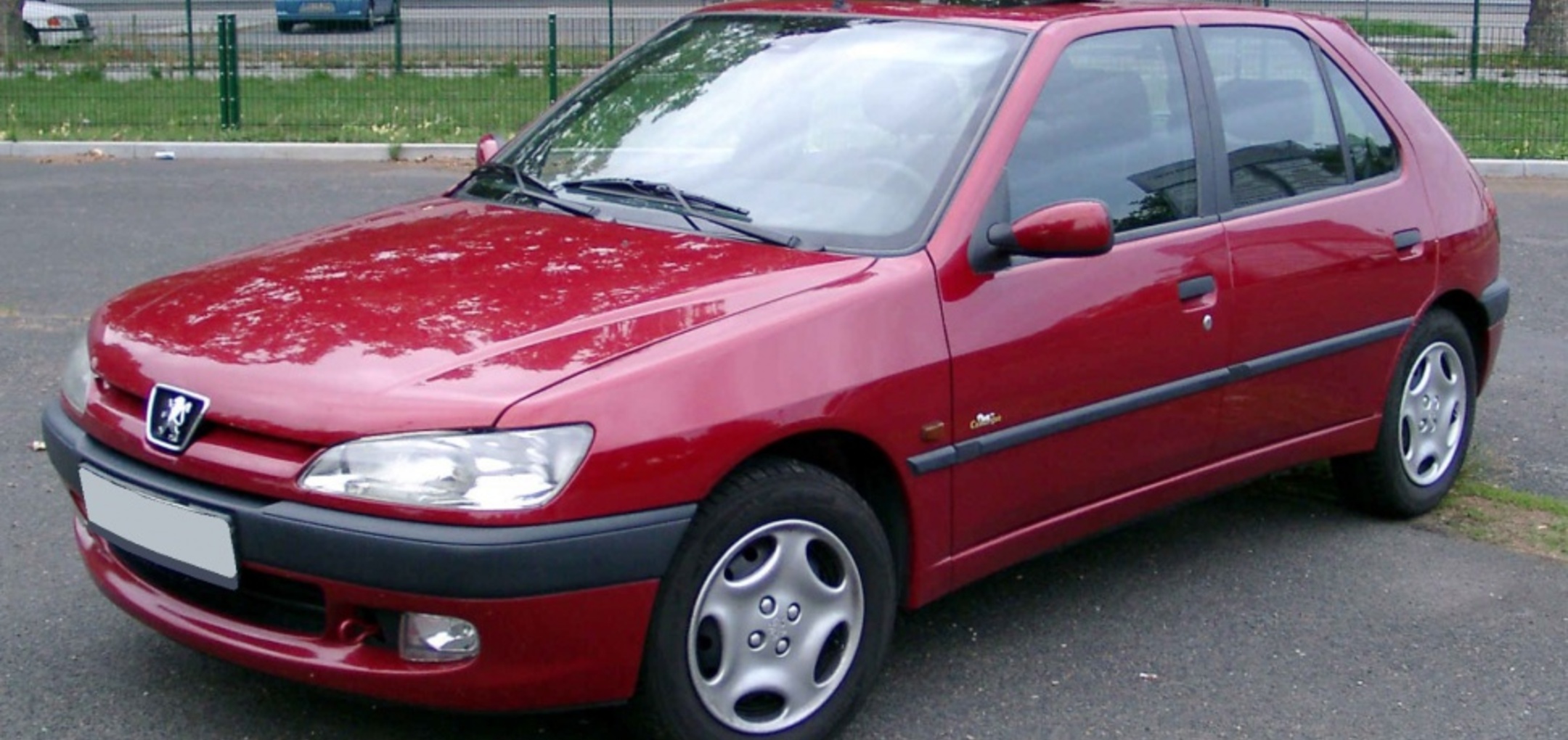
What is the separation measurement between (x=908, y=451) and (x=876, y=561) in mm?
247

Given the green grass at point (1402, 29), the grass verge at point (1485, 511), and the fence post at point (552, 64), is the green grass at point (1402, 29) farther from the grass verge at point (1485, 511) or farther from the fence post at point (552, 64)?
the grass verge at point (1485, 511)

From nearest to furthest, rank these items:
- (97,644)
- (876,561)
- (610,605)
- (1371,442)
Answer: (610,605) → (876,561) → (97,644) → (1371,442)

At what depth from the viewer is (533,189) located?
4906 mm

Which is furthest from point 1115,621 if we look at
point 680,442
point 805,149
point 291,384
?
point 291,384

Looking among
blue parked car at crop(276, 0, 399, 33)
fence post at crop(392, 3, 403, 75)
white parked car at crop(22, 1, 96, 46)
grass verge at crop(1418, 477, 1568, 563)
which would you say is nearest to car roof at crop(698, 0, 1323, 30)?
grass verge at crop(1418, 477, 1568, 563)

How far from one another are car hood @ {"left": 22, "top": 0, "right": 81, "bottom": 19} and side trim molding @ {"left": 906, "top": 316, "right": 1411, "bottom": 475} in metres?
22.2

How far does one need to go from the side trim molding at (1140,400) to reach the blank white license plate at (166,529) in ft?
4.68

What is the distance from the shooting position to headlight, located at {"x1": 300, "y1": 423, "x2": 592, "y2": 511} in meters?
3.37

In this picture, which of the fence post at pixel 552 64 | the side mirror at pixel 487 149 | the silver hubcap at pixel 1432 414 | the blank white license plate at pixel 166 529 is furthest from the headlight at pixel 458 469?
the fence post at pixel 552 64

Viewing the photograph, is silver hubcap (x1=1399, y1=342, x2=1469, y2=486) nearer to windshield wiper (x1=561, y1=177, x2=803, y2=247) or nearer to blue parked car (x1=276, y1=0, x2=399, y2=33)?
windshield wiper (x1=561, y1=177, x2=803, y2=247)

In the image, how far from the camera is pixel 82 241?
405 inches

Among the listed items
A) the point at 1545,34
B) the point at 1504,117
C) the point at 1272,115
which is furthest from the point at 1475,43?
the point at 1272,115

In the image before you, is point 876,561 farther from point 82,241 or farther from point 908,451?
point 82,241

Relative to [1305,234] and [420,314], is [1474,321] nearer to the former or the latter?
[1305,234]
